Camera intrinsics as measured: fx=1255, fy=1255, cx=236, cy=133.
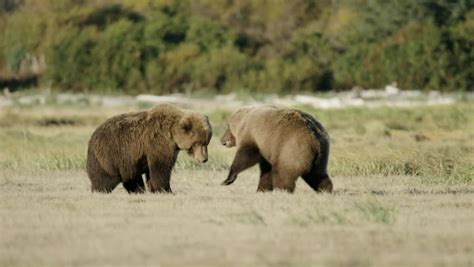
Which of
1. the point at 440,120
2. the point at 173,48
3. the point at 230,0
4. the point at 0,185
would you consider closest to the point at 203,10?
the point at 230,0

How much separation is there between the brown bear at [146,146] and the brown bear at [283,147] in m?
0.52

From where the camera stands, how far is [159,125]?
14.6 m

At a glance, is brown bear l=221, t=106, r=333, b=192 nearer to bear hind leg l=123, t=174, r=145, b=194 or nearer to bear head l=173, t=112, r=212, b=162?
bear head l=173, t=112, r=212, b=162

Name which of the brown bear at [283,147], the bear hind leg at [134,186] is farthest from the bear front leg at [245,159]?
the bear hind leg at [134,186]

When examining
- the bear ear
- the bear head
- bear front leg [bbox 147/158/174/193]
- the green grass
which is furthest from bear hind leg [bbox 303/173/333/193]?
the green grass

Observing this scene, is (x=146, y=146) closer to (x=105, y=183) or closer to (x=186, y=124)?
(x=186, y=124)

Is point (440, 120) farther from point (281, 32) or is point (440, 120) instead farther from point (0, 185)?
point (281, 32)

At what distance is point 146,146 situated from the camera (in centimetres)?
1448

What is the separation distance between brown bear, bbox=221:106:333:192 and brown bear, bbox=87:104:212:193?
1.71 ft

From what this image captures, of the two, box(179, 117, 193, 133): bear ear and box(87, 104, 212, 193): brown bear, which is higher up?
box(179, 117, 193, 133): bear ear

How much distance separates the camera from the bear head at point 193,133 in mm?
14500

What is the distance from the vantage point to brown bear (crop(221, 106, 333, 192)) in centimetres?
1394

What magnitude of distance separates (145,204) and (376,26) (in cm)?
5186

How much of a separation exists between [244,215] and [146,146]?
278 centimetres
